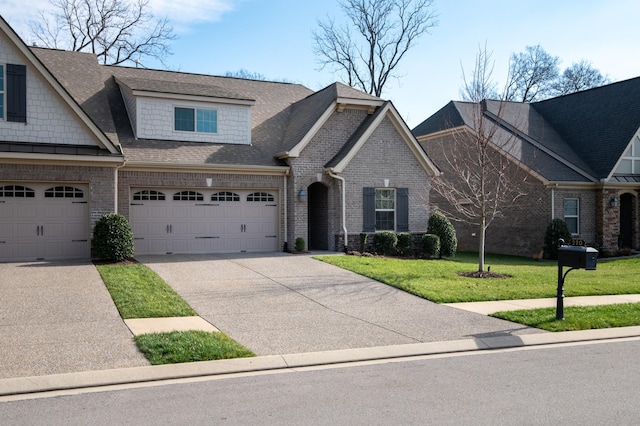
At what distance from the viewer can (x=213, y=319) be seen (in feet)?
34.4

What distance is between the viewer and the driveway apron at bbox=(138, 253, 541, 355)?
9.36 meters

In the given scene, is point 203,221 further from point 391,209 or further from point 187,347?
point 187,347

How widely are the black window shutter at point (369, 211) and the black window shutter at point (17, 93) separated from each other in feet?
37.9

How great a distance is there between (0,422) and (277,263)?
12210 mm

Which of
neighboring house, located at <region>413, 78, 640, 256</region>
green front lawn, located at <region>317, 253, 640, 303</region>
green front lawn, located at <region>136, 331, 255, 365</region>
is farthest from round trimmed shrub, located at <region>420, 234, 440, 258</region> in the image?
green front lawn, located at <region>136, 331, 255, 365</region>

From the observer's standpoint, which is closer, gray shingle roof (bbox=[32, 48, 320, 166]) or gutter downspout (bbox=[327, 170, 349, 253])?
gray shingle roof (bbox=[32, 48, 320, 166])

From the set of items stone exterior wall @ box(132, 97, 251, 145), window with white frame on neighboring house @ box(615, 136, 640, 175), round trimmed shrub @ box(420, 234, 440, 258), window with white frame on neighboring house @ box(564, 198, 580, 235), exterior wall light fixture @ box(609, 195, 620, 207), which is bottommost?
round trimmed shrub @ box(420, 234, 440, 258)

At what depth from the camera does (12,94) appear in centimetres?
1686

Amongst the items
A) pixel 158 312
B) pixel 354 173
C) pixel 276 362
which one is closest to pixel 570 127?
pixel 354 173

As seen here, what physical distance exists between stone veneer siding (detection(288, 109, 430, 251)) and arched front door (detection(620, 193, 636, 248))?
1108cm

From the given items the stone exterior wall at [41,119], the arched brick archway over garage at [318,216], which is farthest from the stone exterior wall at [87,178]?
the arched brick archway over garage at [318,216]

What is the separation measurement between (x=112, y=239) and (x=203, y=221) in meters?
4.18

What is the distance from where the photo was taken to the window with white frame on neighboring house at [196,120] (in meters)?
21.0

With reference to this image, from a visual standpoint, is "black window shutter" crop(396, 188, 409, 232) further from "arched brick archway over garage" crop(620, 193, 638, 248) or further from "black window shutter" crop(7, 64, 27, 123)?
"black window shutter" crop(7, 64, 27, 123)
